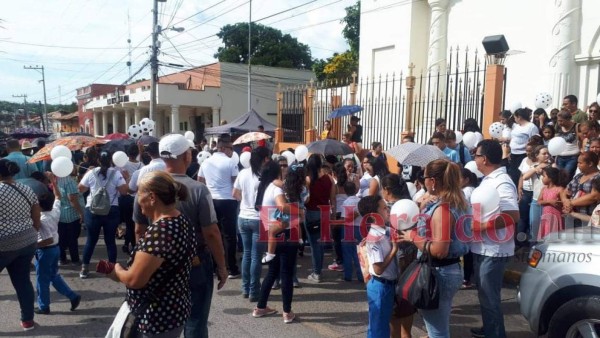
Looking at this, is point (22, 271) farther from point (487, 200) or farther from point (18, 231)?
point (487, 200)

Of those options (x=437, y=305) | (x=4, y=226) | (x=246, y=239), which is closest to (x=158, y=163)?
(x=246, y=239)

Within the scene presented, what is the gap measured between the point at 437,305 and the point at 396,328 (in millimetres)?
758

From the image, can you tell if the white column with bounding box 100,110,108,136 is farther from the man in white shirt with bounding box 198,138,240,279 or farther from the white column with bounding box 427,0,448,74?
the man in white shirt with bounding box 198,138,240,279

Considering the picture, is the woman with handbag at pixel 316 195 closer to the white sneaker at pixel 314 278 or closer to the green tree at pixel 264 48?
the white sneaker at pixel 314 278

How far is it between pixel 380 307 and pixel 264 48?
50.2m

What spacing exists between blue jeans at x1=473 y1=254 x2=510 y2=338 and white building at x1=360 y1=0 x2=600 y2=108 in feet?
32.4

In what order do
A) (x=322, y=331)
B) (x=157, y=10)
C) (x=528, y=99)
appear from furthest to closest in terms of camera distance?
(x=157, y=10)
(x=528, y=99)
(x=322, y=331)

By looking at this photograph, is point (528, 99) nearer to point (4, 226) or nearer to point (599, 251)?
point (599, 251)

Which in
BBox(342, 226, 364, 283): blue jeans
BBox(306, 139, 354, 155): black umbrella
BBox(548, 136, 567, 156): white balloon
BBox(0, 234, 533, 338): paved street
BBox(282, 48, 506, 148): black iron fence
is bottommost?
BBox(0, 234, 533, 338): paved street

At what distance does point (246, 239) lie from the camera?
561cm

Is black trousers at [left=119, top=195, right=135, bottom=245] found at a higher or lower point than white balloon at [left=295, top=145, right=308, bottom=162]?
lower

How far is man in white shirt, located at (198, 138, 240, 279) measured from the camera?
654 cm

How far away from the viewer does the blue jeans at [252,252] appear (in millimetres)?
5441

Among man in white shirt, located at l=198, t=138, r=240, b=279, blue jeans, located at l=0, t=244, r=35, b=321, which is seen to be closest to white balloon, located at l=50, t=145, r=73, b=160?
man in white shirt, located at l=198, t=138, r=240, b=279
